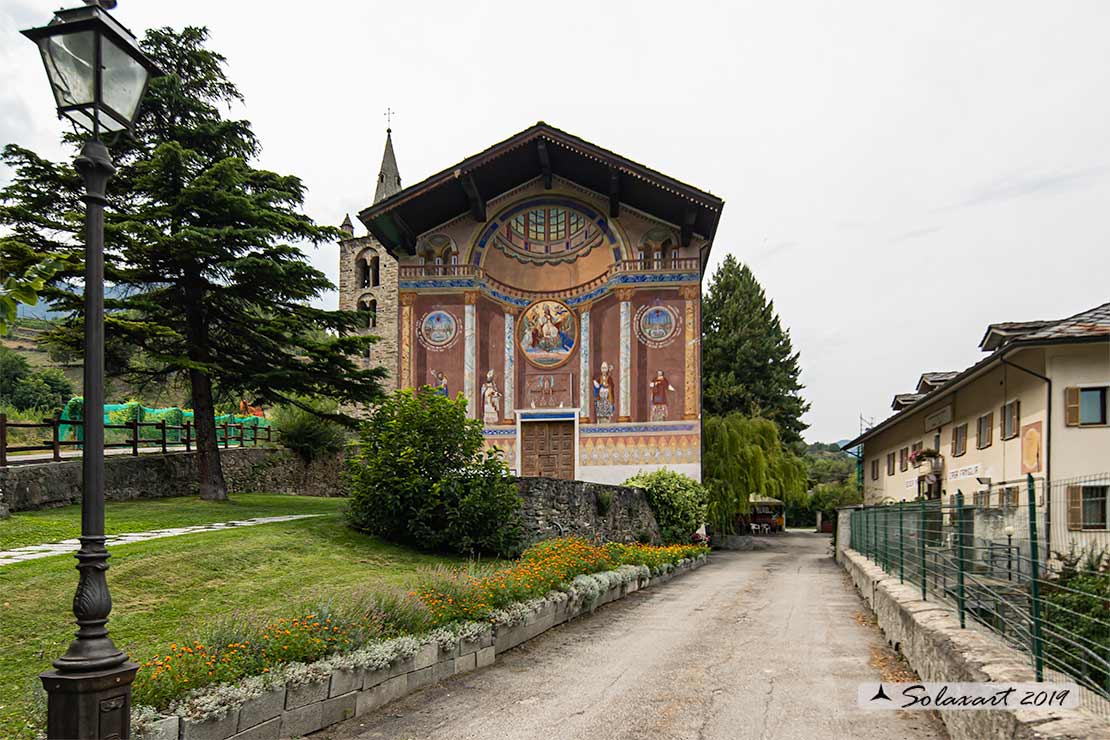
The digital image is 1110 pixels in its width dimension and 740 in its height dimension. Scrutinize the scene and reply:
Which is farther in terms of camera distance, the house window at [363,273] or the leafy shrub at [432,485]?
the house window at [363,273]

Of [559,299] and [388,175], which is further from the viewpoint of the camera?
[388,175]

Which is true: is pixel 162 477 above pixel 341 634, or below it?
above

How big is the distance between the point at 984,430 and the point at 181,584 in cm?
2058

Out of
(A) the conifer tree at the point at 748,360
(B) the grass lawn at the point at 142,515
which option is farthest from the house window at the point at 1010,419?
(A) the conifer tree at the point at 748,360

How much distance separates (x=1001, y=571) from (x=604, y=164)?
77.9ft

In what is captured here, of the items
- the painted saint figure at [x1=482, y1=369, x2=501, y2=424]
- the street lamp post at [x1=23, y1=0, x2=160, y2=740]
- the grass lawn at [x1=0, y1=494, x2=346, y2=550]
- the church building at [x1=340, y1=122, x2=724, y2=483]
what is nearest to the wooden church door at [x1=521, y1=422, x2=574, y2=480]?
the church building at [x1=340, y1=122, x2=724, y2=483]

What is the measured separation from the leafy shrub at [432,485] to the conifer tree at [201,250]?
5110 millimetres

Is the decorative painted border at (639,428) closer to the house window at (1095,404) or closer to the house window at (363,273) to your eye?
the house window at (1095,404)

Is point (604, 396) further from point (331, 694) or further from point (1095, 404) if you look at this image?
point (331, 694)

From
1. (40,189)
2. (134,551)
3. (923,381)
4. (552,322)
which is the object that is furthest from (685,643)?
(923,381)

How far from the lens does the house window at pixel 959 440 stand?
24.6 m

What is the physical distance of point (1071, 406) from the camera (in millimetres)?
18375

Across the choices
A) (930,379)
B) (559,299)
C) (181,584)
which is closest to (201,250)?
(181,584)

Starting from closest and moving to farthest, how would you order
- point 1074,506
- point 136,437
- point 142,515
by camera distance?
1. point 1074,506
2. point 142,515
3. point 136,437
